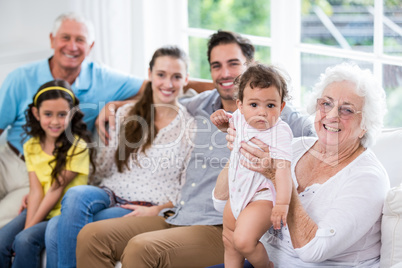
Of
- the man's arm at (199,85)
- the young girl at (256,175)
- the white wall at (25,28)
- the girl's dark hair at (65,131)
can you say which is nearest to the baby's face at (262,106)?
the young girl at (256,175)

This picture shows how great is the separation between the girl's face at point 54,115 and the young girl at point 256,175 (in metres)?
1.24

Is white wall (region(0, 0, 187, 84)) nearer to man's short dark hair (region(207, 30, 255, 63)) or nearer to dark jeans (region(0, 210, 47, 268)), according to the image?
man's short dark hair (region(207, 30, 255, 63))

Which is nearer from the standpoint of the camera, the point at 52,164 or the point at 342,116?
the point at 342,116

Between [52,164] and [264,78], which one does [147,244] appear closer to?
[264,78]

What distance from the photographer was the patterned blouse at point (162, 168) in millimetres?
2520

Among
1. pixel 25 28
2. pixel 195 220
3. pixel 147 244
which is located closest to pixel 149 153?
pixel 195 220

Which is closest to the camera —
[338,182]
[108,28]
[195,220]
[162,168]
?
[338,182]

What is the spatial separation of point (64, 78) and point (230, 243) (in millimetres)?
1780

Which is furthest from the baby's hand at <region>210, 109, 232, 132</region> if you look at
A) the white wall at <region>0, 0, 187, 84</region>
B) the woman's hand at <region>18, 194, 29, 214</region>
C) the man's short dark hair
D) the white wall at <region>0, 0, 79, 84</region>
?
the white wall at <region>0, 0, 79, 84</region>

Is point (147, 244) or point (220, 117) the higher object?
point (220, 117)

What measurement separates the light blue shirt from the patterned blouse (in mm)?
447

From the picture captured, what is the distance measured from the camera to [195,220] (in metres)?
2.24

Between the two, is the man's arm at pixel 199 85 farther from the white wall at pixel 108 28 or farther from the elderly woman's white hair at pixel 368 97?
the elderly woman's white hair at pixel 368 97

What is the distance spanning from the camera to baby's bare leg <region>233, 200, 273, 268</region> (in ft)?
5.45
